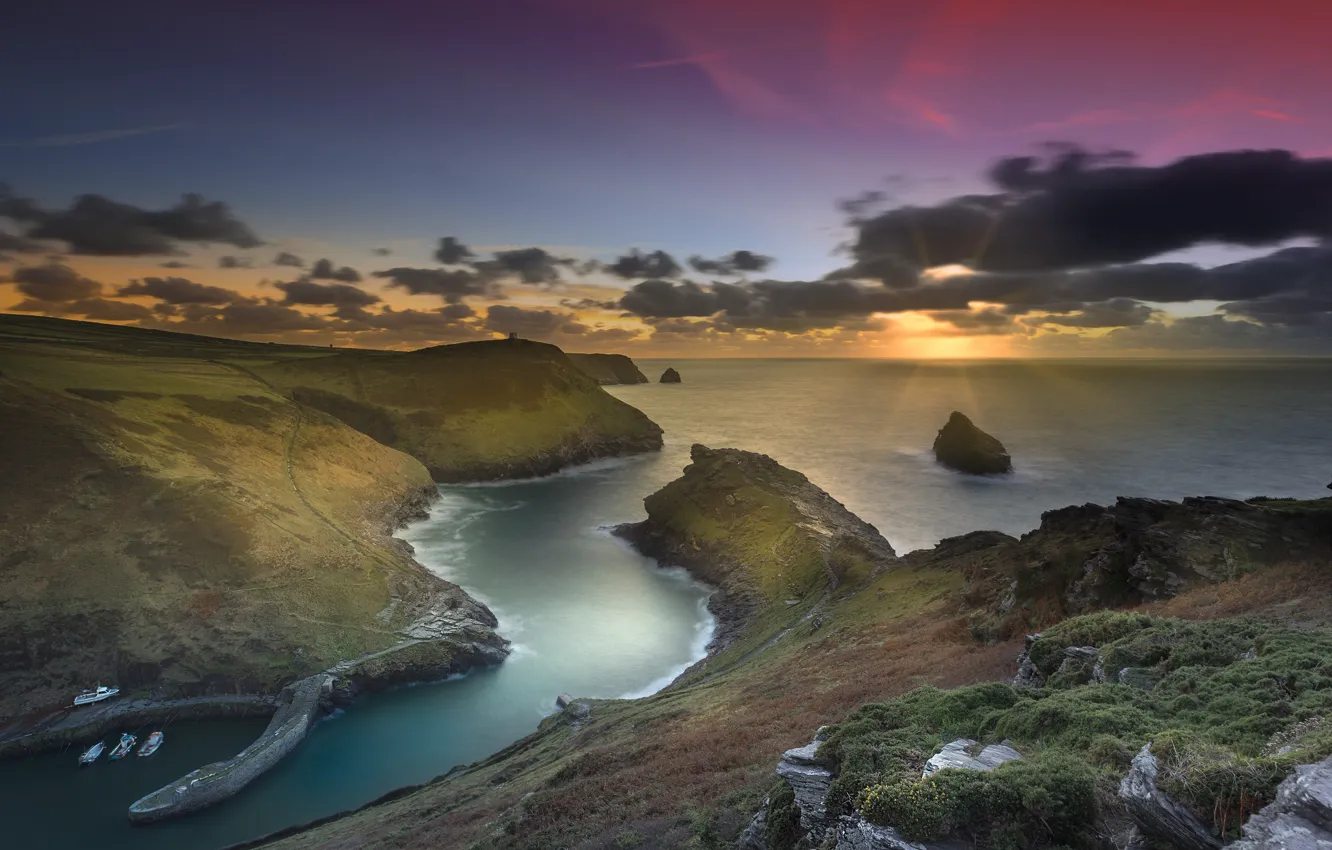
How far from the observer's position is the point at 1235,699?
13.7 m

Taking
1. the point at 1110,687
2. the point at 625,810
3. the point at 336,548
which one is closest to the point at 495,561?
the point at 336,548

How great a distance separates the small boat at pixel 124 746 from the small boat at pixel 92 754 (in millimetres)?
794

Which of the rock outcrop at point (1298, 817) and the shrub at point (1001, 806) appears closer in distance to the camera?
the rock outcrop at point (1298, 817)

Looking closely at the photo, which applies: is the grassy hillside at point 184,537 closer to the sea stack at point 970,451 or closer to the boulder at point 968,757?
the boulder at point 968,757

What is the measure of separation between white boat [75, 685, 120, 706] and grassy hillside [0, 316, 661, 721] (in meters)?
1.16

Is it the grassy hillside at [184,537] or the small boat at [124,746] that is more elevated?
the grassy hillside at [184,537]

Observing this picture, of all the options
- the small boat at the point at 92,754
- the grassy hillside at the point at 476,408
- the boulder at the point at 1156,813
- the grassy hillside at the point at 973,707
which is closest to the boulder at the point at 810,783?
the grassy hillside at the point at 973,707

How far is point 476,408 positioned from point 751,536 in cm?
10725

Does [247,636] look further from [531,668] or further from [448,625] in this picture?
[531,668]

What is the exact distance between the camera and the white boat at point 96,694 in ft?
167

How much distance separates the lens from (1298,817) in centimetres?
828

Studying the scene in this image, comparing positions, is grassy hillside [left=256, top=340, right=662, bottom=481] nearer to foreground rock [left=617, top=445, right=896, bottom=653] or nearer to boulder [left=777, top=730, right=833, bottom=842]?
foreground rock [left=617, top=445, right=896, bottom=653]

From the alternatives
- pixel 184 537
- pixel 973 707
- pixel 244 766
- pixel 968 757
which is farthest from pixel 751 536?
pixel 968 757

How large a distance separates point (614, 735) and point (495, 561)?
210ft
